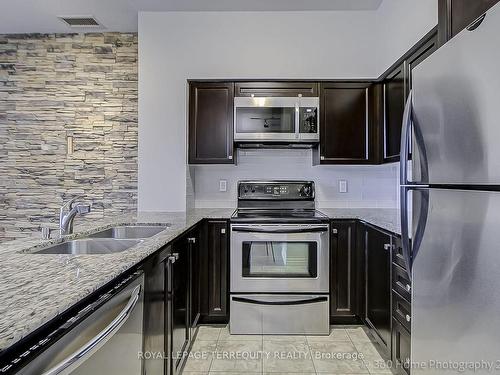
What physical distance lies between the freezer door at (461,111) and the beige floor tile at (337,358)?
150 centimetres

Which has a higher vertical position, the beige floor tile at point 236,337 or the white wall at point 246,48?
the white wall at point 246,48

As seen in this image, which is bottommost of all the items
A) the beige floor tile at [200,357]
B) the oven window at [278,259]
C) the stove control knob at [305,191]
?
the beige floor tile at [200,357]

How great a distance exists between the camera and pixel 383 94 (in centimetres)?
304

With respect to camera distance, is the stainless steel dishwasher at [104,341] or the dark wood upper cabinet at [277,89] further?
the dark wood upper cabinet at [277,89]

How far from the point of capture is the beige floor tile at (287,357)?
2303 millimetres

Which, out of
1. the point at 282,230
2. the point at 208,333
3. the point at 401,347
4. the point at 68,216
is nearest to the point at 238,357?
the point at 208,333

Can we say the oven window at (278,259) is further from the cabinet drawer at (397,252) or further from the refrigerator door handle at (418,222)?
the refrigerator door handle at (418,222)

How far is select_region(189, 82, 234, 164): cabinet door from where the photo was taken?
3164mm

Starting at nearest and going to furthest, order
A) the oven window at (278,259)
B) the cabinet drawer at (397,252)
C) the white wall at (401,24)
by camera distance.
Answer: the cabinet drawer at (397,252) → the white wall at (401,24) → the oven window at (278,259)

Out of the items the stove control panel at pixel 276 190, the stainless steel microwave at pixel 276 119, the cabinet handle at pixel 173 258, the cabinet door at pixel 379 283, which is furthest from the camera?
the stove control panel at pixel 276 190

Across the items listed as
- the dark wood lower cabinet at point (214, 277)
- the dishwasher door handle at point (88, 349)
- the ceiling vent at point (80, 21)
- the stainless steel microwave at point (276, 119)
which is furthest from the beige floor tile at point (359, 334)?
the ceiling vent at point (80, 21)

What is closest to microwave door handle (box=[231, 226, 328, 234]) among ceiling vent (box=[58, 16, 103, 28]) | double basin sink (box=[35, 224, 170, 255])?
double basin sink (box=[35, 224, 170, 255])

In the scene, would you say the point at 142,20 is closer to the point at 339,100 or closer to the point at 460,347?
the point at 339,100

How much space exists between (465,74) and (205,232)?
219 cm
